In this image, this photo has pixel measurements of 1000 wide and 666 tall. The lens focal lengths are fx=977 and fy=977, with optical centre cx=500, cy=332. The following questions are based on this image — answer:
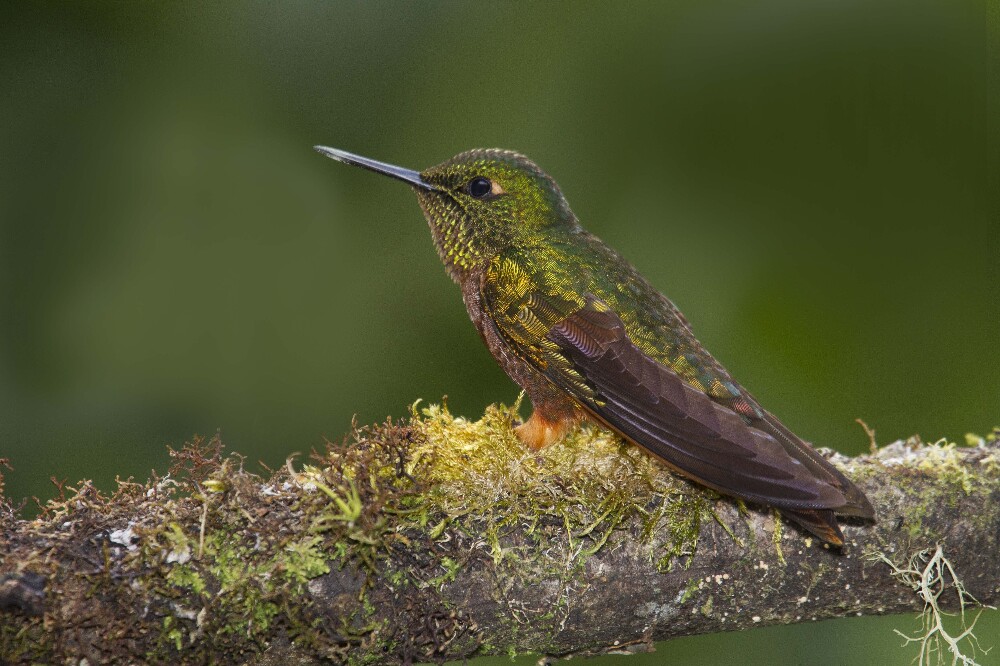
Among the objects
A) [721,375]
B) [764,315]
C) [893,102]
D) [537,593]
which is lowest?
[537,593]

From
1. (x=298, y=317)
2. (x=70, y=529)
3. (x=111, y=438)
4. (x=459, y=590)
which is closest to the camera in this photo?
(x=70, y=529)

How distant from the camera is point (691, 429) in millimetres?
3262

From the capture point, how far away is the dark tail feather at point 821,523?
122 inches

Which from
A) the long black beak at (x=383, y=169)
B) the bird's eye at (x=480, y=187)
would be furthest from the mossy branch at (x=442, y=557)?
the long black beak at (x=383, y=169)

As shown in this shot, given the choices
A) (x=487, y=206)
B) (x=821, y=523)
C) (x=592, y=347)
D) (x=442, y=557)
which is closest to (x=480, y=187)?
(x=487, y=206)

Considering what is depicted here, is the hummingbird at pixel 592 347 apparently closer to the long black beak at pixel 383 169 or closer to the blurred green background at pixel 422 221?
the long black beak at pixel 383 169

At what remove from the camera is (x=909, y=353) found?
5.88 meters

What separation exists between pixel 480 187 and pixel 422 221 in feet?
7.42

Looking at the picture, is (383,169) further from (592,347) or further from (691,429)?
(691,429)

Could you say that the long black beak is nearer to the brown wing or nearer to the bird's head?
the bird's head

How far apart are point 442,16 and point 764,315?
2734 millimetres

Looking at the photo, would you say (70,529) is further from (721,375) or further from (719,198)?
(719,198)

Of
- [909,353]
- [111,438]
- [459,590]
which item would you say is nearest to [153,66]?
[111,438]

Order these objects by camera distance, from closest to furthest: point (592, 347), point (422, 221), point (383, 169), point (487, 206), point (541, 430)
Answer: point (592, 347) < point (541, 430) < point (487, 206) < point (383, 169) < point (422, 221)
